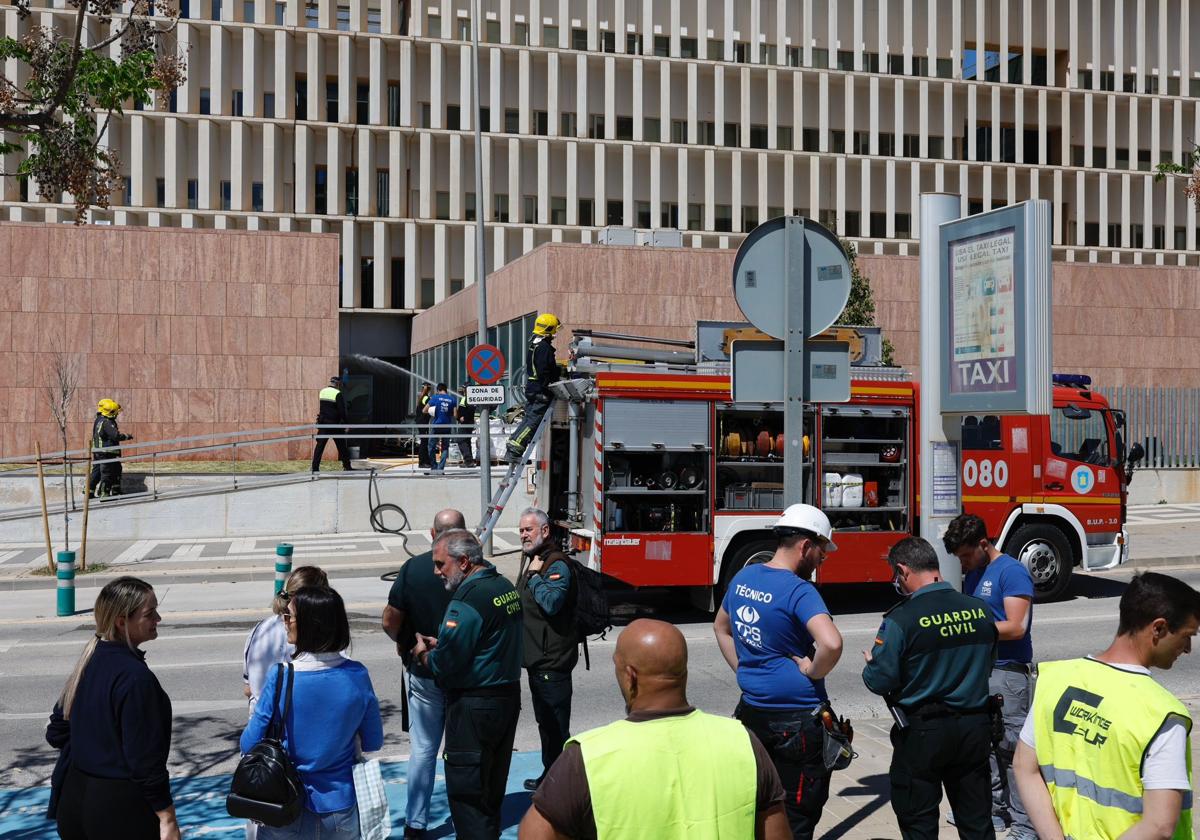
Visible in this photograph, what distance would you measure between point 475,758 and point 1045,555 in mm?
10502

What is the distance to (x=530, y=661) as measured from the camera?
6.89m

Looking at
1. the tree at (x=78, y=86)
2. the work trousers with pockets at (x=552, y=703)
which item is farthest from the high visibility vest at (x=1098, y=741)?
the tree at (x=78, y=86)

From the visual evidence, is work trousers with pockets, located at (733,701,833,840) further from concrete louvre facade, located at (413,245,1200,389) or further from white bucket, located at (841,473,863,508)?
concrete louvre facade, located at (413,245,1200,389)

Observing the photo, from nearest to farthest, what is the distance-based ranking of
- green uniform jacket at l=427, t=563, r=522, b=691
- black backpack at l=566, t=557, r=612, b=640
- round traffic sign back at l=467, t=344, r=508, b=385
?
green uniform jacket at l=427, t=563, r=522, b=691
black backpack at l=566, t=557, r=612, b=640
round traffic sign back at l=467, t=344, r=508, b=385

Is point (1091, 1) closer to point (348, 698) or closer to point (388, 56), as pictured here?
point (388, 56)

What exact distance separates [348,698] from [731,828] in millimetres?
2069

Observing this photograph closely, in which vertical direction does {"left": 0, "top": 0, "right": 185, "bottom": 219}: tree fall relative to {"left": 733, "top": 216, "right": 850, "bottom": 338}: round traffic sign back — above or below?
above

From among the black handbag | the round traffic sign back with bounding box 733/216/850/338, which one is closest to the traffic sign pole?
the round traffic sign back with bounding box 733/216/850/338

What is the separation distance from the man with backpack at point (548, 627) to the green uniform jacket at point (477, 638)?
784 millimetres

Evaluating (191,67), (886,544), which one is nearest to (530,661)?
(886,544)

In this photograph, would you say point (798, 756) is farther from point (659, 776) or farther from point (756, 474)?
point (756, 474)

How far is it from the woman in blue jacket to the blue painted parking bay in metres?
2.15

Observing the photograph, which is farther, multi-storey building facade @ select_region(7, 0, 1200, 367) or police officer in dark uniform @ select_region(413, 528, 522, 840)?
multi-storey building facade @ select_region(7, 0, 1200, 367)

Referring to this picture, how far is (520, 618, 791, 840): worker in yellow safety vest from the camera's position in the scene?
120 inches
